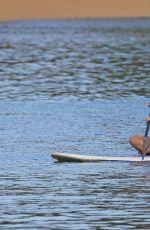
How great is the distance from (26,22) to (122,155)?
7704 centimetres

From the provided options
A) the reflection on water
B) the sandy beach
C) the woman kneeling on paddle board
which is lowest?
the sandy beach

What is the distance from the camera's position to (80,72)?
53344mm

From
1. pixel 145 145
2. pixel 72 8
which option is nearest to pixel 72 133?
pixel 145 145

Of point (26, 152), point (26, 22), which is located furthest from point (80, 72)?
point (26, 22)

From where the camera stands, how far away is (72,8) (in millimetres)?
107625

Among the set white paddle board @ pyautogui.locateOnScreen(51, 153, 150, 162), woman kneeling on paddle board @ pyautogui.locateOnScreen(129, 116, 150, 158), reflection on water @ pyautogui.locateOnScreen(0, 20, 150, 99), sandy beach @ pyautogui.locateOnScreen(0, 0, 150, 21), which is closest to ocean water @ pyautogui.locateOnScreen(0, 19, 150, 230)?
reflection on water @ pyautogui.locateOnScreen(0, 20, 150, 99)

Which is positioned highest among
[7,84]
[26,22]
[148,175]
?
[148,175]

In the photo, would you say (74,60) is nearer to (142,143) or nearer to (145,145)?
(142,143)

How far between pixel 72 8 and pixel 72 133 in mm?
76474

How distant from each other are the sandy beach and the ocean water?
3435 cm

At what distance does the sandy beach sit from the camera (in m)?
106

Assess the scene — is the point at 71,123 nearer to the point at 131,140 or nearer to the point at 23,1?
the point at 131,140

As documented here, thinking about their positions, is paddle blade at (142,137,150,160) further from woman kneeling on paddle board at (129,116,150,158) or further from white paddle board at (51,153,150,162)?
white paddle board at (51,153,150,162)

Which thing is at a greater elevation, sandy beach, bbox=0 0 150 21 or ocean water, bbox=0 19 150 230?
ocean water, bbox=0 19 150 230
